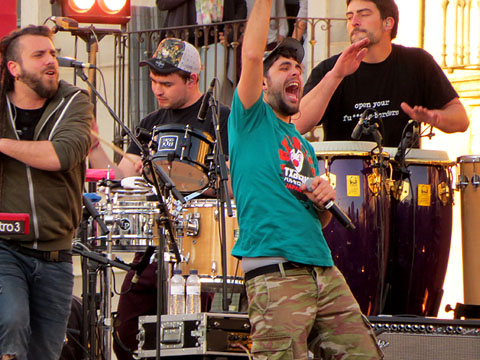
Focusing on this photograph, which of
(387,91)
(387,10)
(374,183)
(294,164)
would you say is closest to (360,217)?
(374,183)

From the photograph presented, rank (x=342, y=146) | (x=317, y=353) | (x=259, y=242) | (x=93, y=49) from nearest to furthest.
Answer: (x=259, y=242) → (x=317, y=353) → (x=342, y=146) → (x=93, y=49)

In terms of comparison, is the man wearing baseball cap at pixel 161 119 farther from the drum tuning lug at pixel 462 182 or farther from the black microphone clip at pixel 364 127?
the drum tuning lug at pixel 462 182

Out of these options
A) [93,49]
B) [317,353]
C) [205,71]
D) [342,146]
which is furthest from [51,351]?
[205,71]

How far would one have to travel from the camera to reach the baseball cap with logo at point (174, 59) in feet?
21.9

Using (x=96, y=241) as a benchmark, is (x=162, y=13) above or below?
above

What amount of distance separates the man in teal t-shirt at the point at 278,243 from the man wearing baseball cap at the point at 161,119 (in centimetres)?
210

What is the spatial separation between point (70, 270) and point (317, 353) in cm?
127

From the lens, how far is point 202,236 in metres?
6.45

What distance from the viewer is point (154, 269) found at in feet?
21.2

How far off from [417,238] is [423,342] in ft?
2.72

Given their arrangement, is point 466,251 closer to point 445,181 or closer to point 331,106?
point 445,181

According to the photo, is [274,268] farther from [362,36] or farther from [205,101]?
[362,36]

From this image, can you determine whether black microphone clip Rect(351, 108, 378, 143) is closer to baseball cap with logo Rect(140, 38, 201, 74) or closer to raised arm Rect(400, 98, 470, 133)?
raised arm Rect(400, 98, 470, 133)

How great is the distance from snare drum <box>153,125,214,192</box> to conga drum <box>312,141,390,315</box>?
0.73 m
